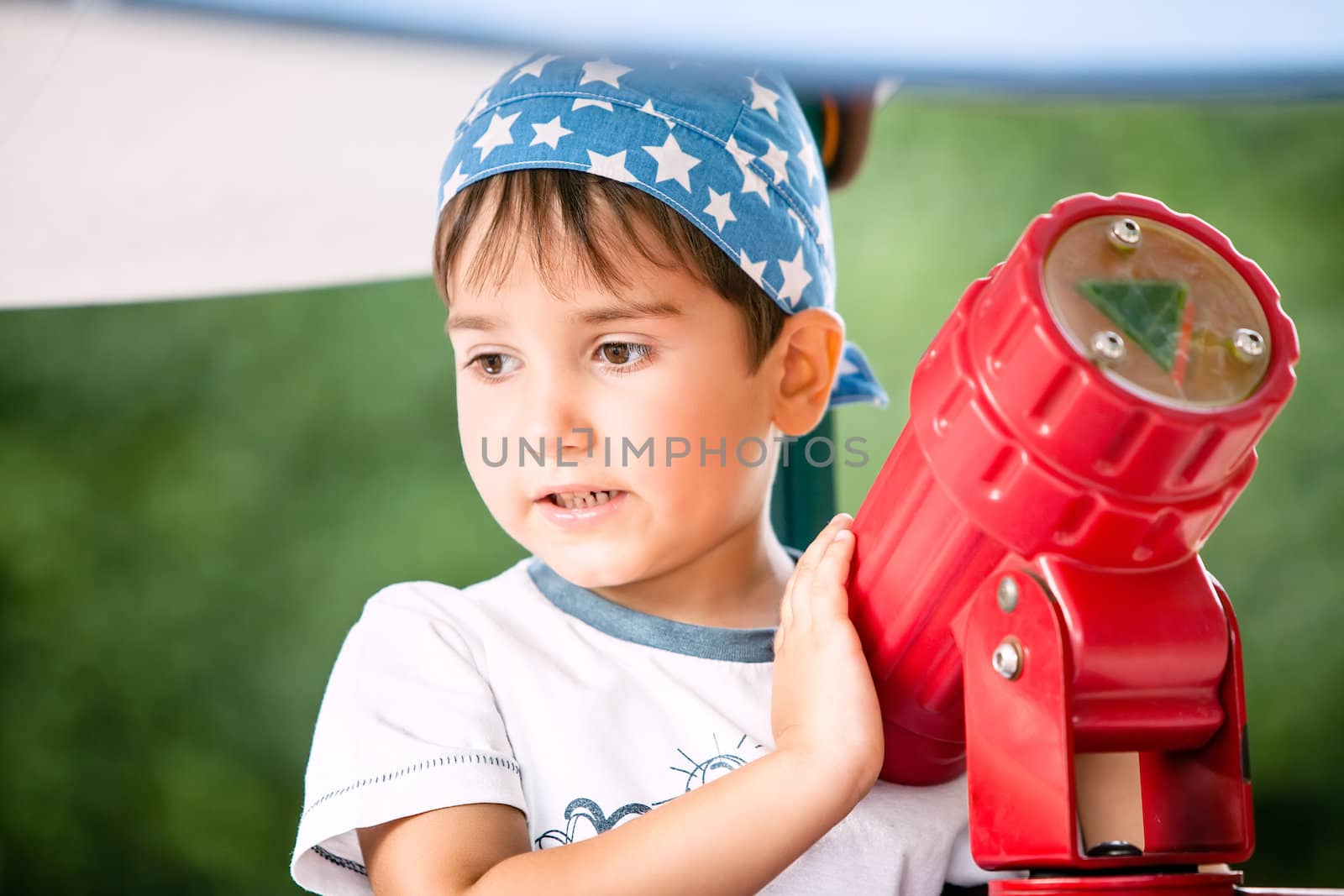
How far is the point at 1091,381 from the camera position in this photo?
1.59ft

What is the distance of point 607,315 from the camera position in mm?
787

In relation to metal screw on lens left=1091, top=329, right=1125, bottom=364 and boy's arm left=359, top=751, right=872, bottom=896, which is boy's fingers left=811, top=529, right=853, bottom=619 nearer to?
boy's arm left=359, top=751, right=872, bottom=896

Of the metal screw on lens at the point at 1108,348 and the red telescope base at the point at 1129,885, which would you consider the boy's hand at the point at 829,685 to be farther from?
the metal screw on lens at the point at 1108,348

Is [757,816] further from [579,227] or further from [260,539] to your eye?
[260,539]

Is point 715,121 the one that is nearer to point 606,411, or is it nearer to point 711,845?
point 606,411

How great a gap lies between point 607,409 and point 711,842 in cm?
26

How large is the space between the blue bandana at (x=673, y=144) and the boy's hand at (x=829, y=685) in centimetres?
21

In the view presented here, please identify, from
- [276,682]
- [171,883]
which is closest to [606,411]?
[276,682]

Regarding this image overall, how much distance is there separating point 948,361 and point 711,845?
0.86 ft

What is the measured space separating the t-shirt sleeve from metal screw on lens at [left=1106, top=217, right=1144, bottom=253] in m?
0.43

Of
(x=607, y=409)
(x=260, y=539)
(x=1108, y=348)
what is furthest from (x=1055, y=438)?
(x=260, y=539)

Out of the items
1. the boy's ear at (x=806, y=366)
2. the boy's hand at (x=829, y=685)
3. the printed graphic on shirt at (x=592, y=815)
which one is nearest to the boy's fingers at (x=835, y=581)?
the boy's hand at (x=829, y=685)

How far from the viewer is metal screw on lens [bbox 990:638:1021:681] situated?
1.80 ft

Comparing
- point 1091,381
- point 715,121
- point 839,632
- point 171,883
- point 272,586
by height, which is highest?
point 715,121
